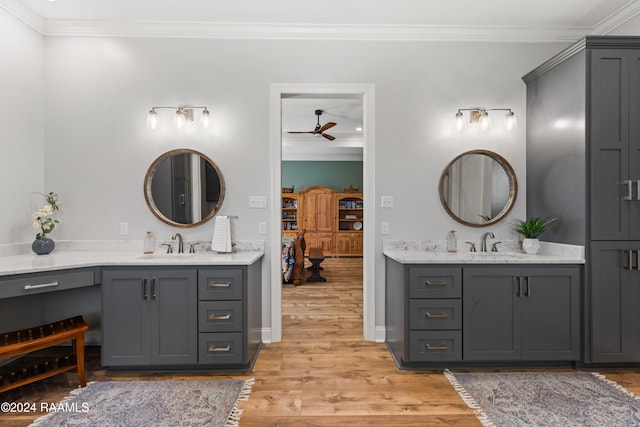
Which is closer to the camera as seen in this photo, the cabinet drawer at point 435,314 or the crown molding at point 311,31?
the cabinet drawer at point 435,314

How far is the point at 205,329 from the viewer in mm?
2506

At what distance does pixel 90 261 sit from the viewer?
250 cm

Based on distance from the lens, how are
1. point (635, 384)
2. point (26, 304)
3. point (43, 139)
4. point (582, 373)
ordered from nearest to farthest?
point (635, 384) < point (582, 373) < point (26, 304) < point (43, 139)

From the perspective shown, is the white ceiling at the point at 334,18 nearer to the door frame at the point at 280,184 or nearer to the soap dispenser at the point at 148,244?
the door frame at the point at 280,184

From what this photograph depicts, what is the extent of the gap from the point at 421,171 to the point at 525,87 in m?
1.21

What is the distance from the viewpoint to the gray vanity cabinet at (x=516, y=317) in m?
2.56

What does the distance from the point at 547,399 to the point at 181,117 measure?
11.1 ft

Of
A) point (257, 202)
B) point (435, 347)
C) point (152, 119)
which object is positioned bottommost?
point (435, 347)

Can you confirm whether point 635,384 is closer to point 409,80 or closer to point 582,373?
point 582,373

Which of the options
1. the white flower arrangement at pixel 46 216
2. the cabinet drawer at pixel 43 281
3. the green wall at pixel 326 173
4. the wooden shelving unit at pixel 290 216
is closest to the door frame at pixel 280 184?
the cabinet drawer at pixel 43 281

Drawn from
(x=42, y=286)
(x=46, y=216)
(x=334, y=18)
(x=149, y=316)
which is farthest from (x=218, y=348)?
(x=334, y=18)

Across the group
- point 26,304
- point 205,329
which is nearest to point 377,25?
point 205,329

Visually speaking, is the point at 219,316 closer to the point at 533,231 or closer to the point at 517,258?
the point at 517,258

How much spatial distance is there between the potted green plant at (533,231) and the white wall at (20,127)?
4.13 meters
